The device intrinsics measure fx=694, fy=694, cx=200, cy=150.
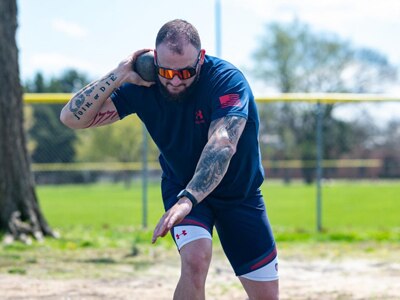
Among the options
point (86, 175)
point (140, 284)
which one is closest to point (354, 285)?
point (140, 284)

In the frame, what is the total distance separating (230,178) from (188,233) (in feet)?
1.52

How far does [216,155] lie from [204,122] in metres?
0.41

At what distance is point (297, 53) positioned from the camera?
63.2 m

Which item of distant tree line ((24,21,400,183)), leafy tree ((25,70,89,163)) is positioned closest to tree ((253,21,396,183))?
distant tree line ((24,21,400,183))

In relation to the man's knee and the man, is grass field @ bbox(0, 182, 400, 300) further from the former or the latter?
the man's knee

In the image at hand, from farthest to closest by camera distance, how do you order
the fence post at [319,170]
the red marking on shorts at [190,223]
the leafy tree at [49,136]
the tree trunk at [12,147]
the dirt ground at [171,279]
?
the leafy tree at [49,136], the fence post at [319,170], the tree trunk at [12,147], the dirt ground at [171,279], the red marking on shorts at [190,223]

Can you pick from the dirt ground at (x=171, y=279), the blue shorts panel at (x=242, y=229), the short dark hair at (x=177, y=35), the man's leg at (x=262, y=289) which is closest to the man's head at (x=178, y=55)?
the short dark hair at (x=177, y=35)

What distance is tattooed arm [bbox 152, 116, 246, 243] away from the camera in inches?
144

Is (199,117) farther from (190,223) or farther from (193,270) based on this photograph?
(193,270)

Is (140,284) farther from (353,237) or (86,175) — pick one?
(86,175)

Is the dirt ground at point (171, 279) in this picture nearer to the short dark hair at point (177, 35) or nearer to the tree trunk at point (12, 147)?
the tree trunk at point (12, 147)

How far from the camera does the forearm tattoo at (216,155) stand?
3.70 meters

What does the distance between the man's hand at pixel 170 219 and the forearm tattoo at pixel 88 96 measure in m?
1.17

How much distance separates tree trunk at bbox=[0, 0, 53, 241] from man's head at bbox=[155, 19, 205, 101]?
6262 millimetres
